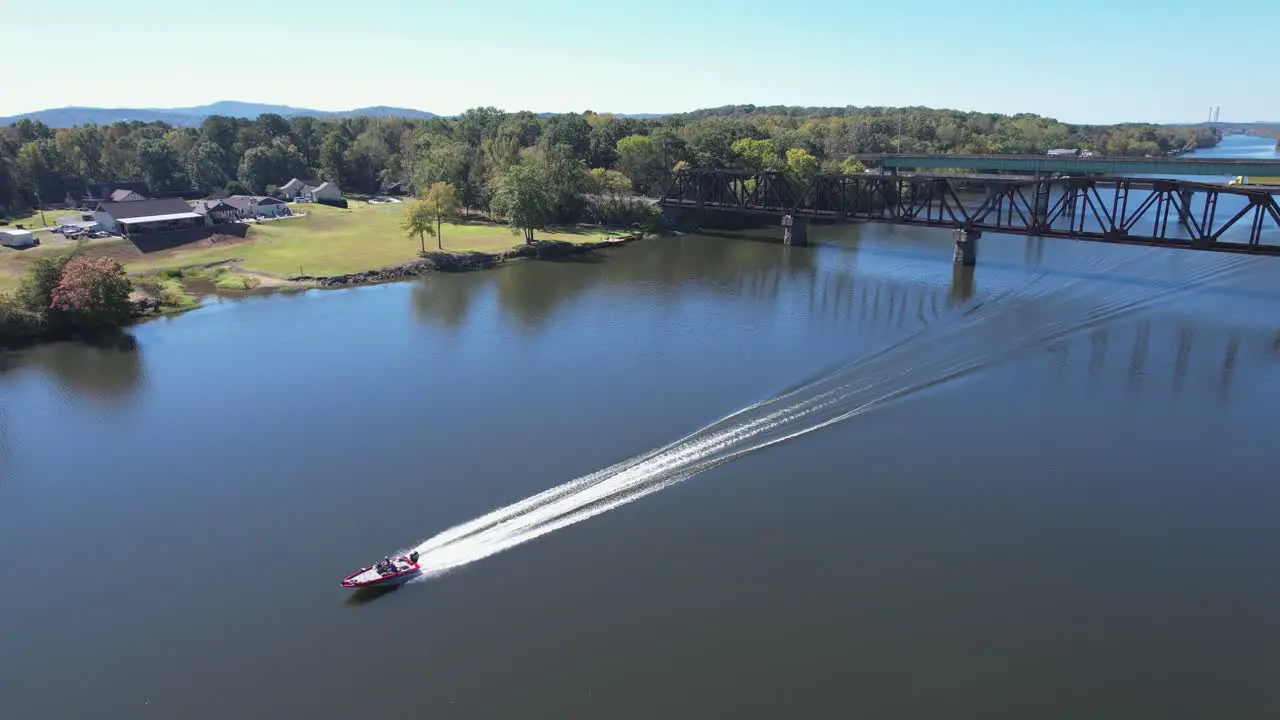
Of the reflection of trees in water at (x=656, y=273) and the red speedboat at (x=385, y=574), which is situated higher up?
the reflection of trees in water at (x=656, y=273)

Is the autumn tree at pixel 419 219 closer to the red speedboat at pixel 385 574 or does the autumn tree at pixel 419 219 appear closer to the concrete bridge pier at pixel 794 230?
the concrete bridge pier at pixel 794 230

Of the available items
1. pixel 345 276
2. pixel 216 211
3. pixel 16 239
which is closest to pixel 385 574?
pixel 345 276

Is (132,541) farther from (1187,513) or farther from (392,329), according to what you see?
(1187,513)

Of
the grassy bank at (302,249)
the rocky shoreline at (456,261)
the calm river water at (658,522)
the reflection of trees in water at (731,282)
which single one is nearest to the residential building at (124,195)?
the grassy bank at (302,249)

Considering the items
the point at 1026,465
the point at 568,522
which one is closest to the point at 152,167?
the point at 568,522

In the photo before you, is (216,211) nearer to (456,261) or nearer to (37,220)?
(37,220)

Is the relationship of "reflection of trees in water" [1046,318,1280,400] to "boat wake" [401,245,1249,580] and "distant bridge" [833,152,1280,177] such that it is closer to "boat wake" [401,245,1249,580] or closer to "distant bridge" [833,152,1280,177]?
"boat wake" [401,245,1249,580]
